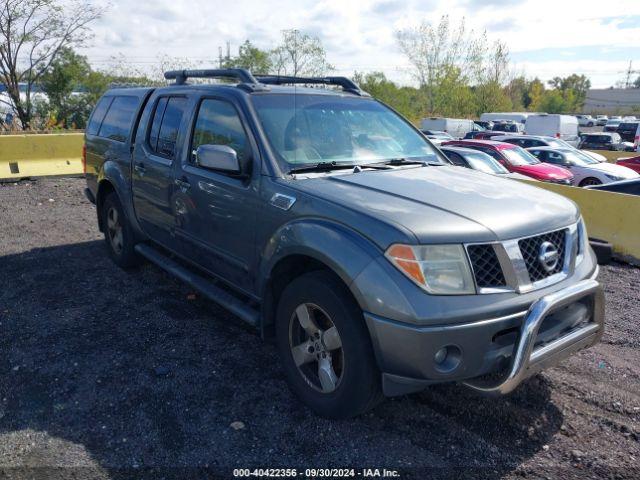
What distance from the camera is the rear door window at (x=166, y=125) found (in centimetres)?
430

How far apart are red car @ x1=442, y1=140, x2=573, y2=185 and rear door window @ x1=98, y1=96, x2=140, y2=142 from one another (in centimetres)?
926

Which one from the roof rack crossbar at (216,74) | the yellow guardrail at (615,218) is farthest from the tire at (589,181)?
the roof rack crossbar at (216,74)

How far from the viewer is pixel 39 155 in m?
10.8

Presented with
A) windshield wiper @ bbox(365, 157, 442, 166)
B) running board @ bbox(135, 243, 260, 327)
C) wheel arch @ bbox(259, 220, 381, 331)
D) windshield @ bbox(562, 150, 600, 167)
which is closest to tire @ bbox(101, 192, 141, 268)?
running board @ bbox(135, 243, 260, 327)

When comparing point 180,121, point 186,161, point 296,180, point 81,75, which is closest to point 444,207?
point 296,180

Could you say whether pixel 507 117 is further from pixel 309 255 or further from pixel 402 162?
pixel 309 255

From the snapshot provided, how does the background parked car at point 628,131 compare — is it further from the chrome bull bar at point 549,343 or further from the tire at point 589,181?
the chrome bull bar at point 549,343

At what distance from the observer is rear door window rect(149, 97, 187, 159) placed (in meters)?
4.30

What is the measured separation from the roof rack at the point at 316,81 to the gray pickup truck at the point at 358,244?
0.08ft

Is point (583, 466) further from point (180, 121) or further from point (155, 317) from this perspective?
point (180, 121)

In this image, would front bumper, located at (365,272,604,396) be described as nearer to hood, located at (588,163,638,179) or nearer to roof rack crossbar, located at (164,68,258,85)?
roof rack crossbar, located at (164,68,258,85)

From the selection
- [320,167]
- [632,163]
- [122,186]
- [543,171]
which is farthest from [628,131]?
[320,167]

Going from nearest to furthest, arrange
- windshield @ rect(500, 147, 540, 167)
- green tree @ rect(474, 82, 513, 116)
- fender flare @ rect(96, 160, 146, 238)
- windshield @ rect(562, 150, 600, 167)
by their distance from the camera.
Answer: fender flare @ rect(96, 160, 146, 238)
windshield @ rect(500, 147, 540, 167)
windshield @ rect(562, 150, 600, 167)
green tree @ rect(474, 82, 513, 116)

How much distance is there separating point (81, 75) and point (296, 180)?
19.5 m
